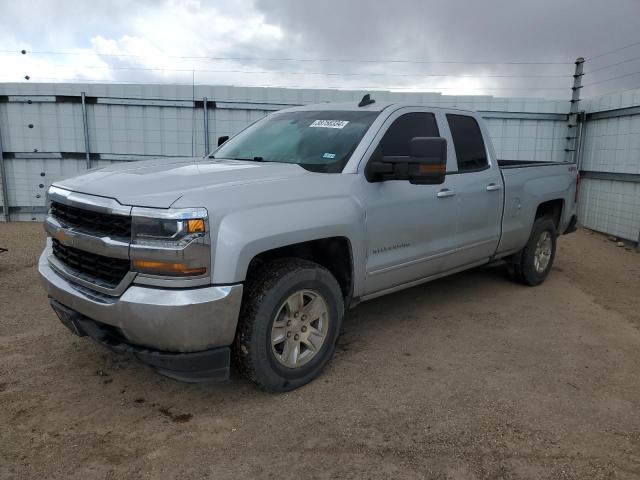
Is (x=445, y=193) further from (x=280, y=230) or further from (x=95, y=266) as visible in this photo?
(x=95, y=266)

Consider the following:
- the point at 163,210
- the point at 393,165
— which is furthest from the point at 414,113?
the point at 163,210

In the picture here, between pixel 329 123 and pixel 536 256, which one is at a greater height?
pixel 329 123

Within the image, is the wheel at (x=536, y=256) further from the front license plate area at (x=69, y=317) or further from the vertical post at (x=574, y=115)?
the vertical post at (x=574, y=115)

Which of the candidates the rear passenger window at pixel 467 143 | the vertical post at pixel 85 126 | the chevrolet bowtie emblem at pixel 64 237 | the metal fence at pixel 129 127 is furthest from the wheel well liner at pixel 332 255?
the vertical post at pixel 85 126

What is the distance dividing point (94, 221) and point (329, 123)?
1.99m

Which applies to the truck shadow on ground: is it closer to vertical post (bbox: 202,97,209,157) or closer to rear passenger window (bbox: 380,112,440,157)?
rear passenger window (bbox: 380,112,440,157)

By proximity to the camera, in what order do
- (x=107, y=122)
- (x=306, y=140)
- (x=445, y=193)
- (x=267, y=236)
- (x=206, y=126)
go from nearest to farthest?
(x=267, y=236)
(x=306, y=140)
(x=445, y=193)
(x=107, y=122)
(x=206, y=126)

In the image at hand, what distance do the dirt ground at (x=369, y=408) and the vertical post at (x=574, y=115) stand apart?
650 centimetres

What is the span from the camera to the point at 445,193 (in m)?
4.39

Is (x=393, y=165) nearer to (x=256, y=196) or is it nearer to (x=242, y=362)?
(x=256, y=196)

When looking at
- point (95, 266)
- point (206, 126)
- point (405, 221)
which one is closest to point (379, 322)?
point (405, 221)

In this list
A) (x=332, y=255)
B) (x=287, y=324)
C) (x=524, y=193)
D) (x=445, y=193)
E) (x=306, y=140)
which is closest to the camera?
(x=287, y=324)

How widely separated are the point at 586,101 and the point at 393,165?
28.0ft

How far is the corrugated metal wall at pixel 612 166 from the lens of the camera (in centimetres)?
870
